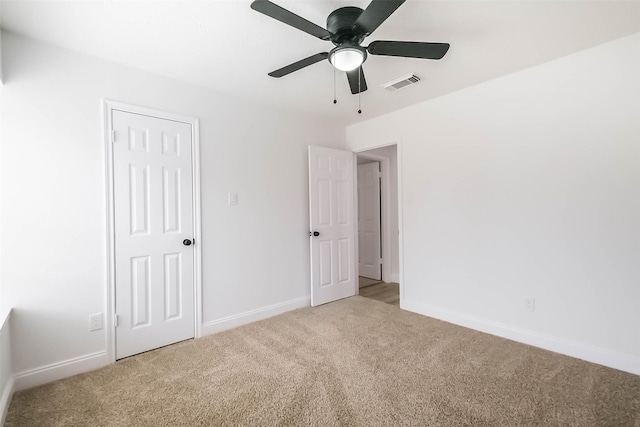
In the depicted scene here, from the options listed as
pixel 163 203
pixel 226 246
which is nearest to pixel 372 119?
pixel 226 246

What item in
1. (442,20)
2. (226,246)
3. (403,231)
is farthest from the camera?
(403,231)

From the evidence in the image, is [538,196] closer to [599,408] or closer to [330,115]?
[599,408]

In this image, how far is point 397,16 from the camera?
Result: 1.78 m

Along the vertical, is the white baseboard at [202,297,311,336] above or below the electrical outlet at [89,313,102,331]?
below

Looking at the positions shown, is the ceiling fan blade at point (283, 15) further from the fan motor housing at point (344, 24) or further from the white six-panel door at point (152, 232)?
the white six-panel door at point (152, 232)

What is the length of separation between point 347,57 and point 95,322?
2.60 m

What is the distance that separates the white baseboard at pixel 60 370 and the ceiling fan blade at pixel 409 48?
2906mm

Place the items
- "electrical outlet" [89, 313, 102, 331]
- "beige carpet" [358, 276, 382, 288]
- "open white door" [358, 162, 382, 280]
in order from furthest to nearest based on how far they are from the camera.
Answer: "open white door" [358, 162, 382, 280]
"beige carpet" [358, 276, 382, 288]
"electrical outlet" [89, 313, 102, 331]

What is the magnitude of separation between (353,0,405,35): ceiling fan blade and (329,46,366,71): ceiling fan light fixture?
11 centimetres

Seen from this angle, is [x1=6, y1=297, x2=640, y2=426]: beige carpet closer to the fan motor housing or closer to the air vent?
the fan motor housing

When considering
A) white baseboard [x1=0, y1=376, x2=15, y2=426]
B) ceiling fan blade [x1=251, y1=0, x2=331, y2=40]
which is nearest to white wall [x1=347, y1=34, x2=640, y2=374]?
ceiling fan blade [x1=251, y1=0, x2=331, y2=40]

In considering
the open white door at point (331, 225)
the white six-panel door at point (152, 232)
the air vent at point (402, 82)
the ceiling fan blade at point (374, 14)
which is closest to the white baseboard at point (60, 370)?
the white six-panel door at point (152, 232)

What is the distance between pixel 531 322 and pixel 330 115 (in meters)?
2.99

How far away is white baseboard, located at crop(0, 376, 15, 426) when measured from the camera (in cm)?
164
